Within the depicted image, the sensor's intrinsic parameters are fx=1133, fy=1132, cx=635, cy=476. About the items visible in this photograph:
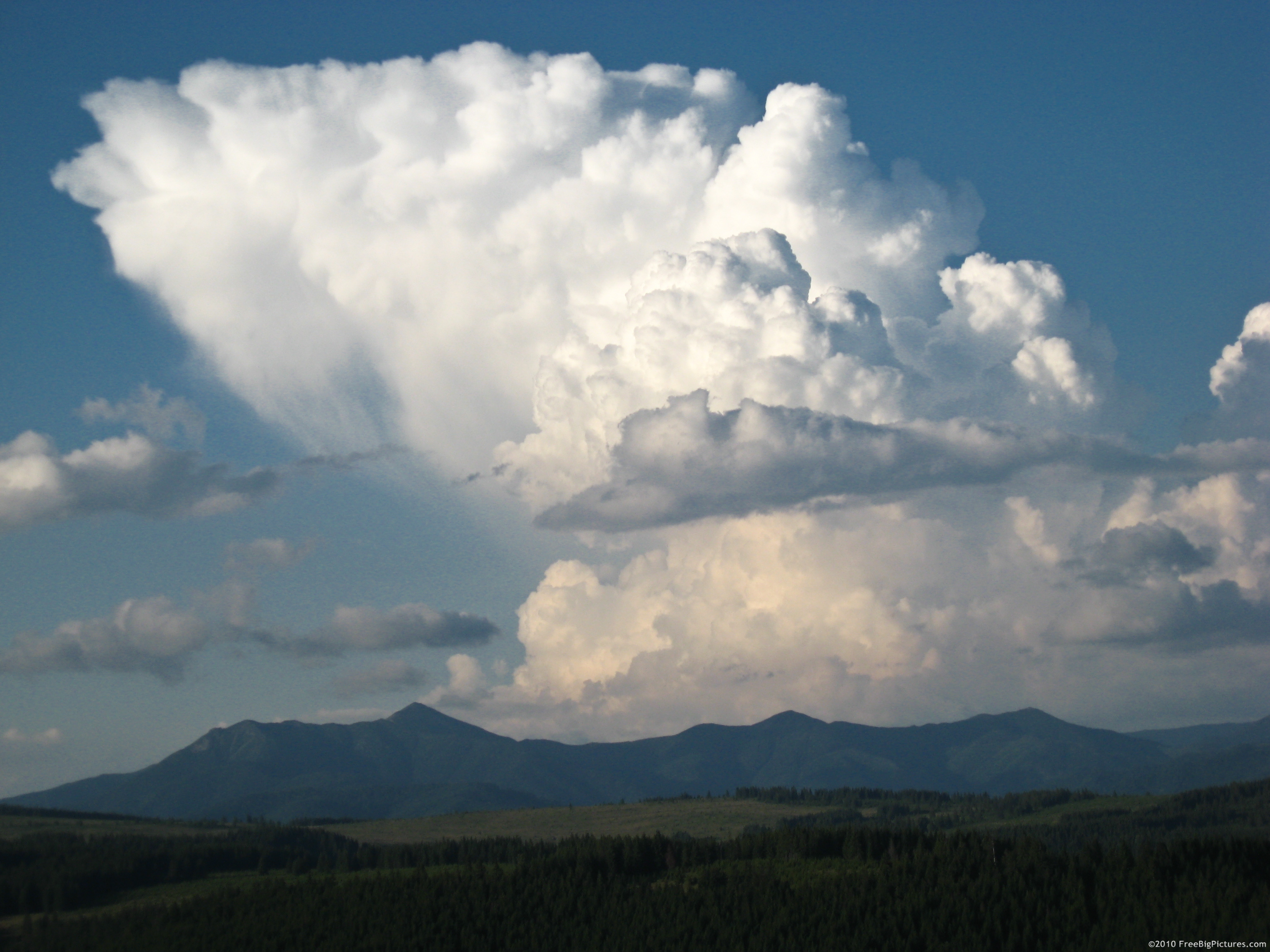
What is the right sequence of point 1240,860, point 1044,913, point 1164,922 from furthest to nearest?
point 1240,860 → point 1044,913 → point 1164,922

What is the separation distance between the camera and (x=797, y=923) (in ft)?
568

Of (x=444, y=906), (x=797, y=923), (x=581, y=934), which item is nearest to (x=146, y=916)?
(x=444, y=906)

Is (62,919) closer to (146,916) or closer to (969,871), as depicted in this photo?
(146,916)

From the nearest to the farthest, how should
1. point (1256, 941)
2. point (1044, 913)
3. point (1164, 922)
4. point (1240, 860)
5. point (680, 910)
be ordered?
point (1256, 941), point (1164, 922), point (1044, 913), point (1240, 860), point (680, 910)

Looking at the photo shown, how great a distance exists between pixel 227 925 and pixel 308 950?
74.7 ft

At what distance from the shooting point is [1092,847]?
7825 inches

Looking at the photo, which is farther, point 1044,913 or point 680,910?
point 680,910

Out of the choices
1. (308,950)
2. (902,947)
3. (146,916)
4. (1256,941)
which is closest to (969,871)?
(902,947)

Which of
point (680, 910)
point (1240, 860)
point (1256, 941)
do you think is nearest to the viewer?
point (1256, 941)

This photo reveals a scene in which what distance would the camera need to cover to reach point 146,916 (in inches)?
7805

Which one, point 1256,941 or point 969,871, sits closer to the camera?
point 1256,941

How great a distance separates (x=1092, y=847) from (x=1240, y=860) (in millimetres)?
27501

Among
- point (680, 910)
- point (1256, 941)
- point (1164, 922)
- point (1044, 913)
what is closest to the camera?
point (1256, 941)

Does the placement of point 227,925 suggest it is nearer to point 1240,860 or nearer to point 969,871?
point 969,871
